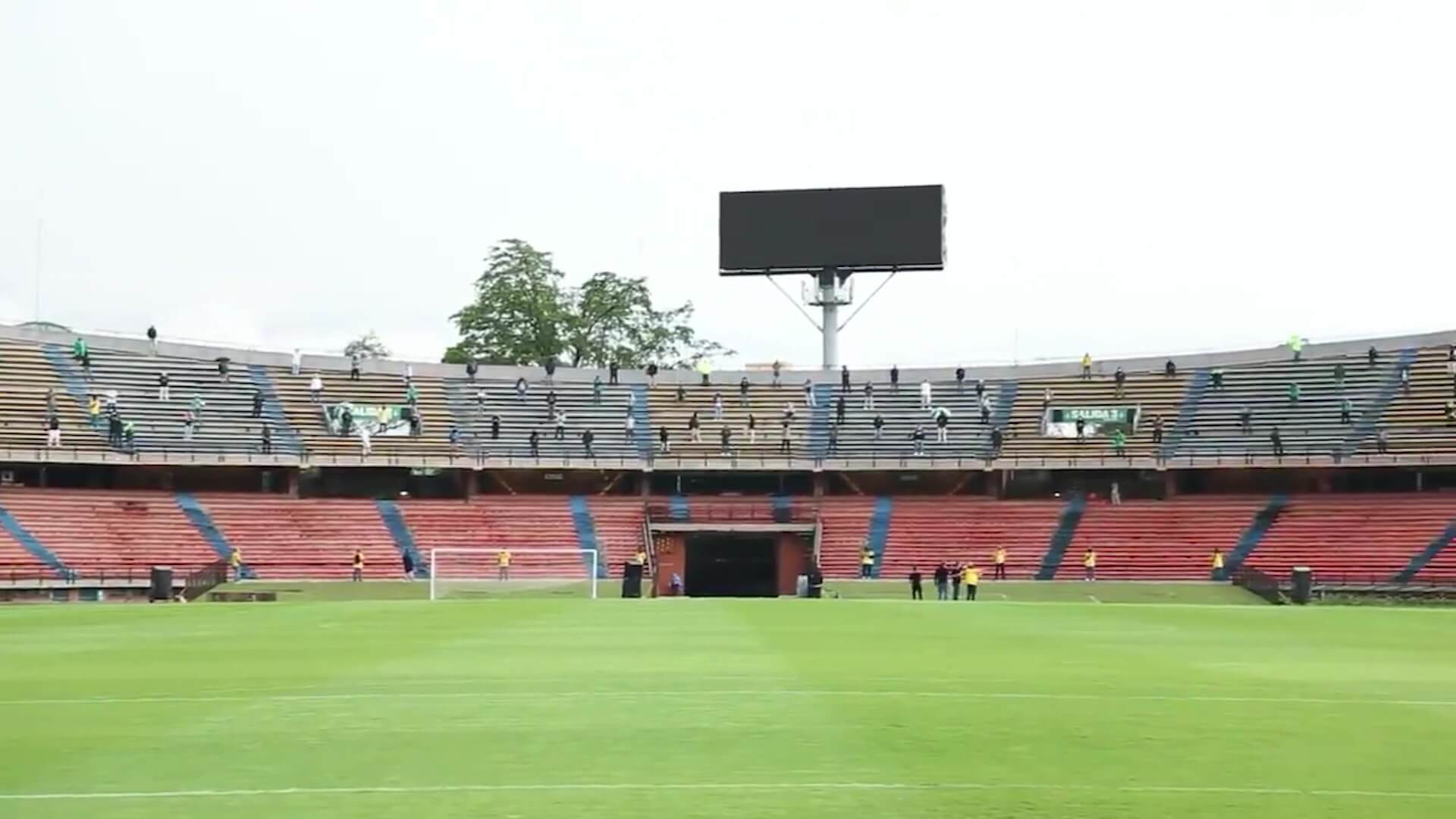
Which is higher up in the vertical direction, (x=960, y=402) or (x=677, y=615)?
(x=960, y=402)

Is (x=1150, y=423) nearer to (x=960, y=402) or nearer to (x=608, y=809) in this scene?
(x=960, y=402)

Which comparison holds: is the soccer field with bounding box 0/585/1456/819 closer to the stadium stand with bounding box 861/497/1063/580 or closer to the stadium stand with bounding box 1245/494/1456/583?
the stadium stand with bounding box 1245/494/1456/583

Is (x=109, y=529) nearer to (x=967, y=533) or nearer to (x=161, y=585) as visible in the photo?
(x=161, y=585)

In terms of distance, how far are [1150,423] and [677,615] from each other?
3923 cm

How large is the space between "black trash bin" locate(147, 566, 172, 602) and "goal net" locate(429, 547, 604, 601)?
921 centimetres

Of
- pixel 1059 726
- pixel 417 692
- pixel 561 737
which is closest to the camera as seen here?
pixel 561 737

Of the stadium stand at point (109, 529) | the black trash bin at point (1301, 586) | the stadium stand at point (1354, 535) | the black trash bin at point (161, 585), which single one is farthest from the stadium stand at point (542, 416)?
the black trash bin at point (1301, 586)

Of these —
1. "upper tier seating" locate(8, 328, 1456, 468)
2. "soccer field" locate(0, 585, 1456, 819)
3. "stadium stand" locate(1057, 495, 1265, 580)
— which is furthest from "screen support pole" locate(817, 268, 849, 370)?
"soccer field" locate(0, 585, 1456, 819)

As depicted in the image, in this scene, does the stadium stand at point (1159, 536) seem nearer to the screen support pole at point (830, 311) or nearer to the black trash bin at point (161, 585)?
the screen support pole at point (830, 311)

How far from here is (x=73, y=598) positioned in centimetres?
5103

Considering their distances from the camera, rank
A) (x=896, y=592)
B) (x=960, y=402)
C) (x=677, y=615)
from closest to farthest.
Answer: (x=677, y=615), (x=896, y=592), (x=960, y=402)

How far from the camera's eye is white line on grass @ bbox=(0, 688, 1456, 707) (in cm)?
1612

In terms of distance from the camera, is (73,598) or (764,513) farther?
(764,513)

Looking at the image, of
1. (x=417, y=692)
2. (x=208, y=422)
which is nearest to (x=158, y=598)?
(x=208, y=422)
